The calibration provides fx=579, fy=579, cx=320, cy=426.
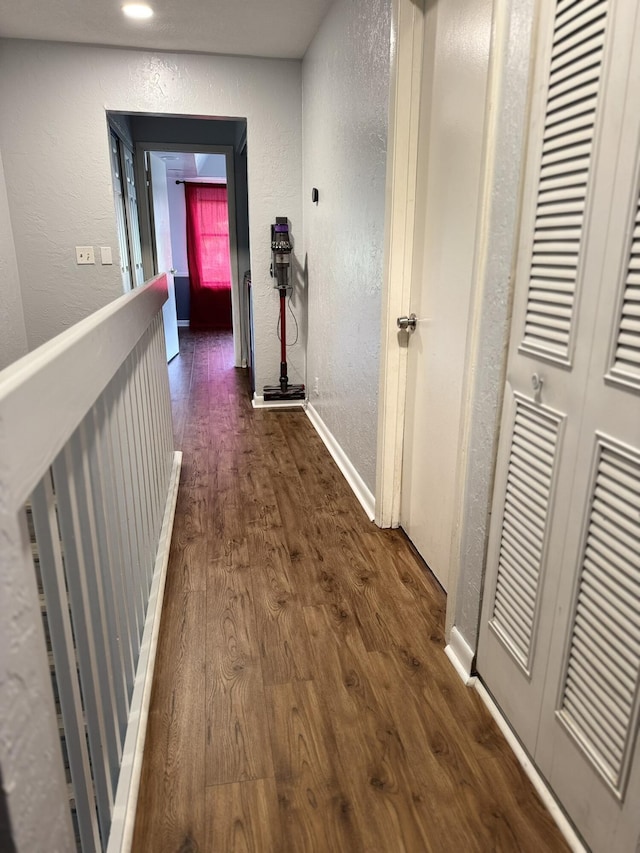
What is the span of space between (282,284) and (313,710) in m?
3.32

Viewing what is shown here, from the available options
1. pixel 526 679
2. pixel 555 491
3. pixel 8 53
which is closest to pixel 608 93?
pixel 555 491

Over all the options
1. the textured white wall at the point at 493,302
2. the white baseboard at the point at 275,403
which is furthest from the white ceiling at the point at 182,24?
the white baseboard at the point at 275,403

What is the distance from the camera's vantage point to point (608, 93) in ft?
3.34

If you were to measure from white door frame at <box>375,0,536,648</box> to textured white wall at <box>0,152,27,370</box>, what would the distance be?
107 inches

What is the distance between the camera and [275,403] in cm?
463

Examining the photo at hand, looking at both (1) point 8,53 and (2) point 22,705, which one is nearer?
(2) point 22,705

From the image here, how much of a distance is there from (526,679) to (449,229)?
1386mm

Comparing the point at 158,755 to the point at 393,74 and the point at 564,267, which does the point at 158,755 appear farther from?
the point at 393,74

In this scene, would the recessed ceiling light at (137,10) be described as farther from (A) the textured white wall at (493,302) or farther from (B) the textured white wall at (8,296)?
(A) the textured white wall at (493,302)

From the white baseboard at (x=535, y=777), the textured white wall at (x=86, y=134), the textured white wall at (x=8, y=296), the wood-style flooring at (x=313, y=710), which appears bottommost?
the wood-style flooring at (x=313, y=710)

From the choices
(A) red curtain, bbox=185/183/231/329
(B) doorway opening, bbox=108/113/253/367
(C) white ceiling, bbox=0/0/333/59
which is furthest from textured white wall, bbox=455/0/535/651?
(A) red curtain, bbox=185/183/231/329

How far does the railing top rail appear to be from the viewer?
60cm

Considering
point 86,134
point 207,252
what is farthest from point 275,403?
point 207,252

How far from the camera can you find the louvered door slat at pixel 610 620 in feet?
3.35
